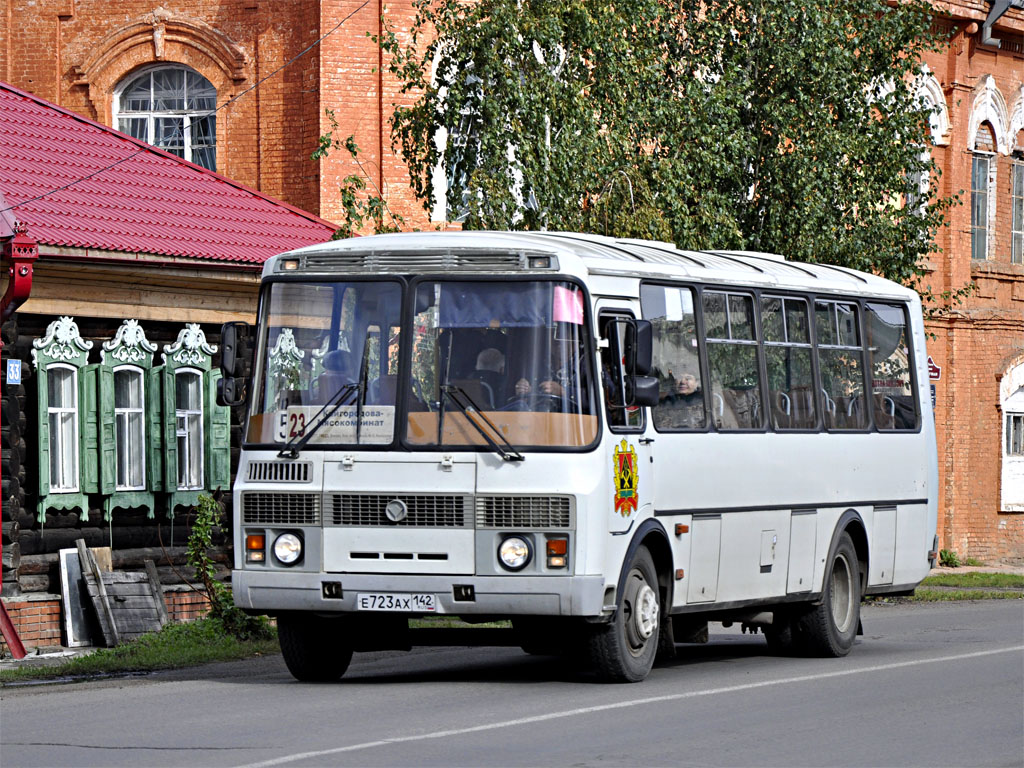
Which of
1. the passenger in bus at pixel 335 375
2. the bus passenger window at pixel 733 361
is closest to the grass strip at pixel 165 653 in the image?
the passenger in bus at pixel 335 375

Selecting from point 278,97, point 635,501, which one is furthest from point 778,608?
point 278,97

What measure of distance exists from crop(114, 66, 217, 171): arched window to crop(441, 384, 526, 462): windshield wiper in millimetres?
14969

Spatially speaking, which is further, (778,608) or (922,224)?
(922,224)

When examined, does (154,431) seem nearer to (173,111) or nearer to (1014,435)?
(173,111)

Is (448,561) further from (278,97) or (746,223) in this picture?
(278,97)

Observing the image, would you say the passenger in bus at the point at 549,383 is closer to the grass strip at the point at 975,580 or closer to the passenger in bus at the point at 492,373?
the passenger in bus at the point at 492,373

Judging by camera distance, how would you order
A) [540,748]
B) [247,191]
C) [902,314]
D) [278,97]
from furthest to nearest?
[278,97] → [247,191] → [902,314] → [540,748]

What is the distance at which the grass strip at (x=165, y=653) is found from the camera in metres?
15.0

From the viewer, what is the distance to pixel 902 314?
57.8ft

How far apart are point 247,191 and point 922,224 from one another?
8.20m

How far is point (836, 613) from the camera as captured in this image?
15992mm

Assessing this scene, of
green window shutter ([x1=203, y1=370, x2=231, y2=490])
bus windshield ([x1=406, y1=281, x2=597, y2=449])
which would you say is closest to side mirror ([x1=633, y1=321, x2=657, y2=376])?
bus windshield ([x1=406, y1=281, x2=597, y2=449])

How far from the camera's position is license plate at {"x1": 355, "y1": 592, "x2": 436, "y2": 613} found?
1242 centimetres

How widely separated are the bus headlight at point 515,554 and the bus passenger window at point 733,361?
245 centimetres
